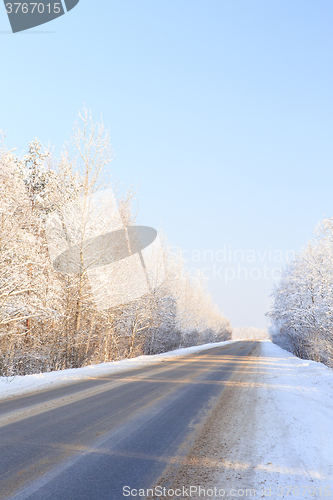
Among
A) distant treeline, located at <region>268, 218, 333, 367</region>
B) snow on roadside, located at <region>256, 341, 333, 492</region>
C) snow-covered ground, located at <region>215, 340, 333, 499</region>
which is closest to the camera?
snow-covered ground, located at <region>215, 340, 333, 499</region>

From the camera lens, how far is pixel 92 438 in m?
4.48

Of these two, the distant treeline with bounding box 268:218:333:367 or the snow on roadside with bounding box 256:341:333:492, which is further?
the distant treeline with bounding box 268:218:333:367

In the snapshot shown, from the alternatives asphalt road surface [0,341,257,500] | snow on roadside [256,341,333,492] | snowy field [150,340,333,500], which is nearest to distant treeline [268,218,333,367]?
snow on roadside [256,341,333,492]

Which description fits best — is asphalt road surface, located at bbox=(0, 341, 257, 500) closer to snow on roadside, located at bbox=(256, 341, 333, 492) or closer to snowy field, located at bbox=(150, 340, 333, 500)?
snowy field, located at bbox=(150, 340, 333, 500)

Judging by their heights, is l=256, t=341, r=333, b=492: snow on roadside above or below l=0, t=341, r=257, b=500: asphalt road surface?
below

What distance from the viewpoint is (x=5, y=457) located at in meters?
3.74

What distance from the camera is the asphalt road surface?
10.5ft

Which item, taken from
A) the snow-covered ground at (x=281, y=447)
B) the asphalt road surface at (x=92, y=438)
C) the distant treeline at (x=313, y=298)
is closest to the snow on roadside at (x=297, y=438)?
the snow-covered ground at (x=281, y=447)

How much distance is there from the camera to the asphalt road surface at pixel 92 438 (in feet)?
10.5

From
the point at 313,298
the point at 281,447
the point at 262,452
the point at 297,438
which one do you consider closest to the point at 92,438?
the point at 262,452

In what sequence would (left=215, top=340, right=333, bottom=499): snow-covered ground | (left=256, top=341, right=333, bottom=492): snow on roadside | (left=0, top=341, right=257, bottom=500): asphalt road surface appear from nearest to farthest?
(left=0, top=341, right=257, bottom=500): asphalt road surface → (left=215, top=340, right=333, bottom=499): snow-covered ground → (left=256, top=341, right=333, bottom=492): snow on roadside

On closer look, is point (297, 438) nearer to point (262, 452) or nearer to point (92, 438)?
point (262, 452)

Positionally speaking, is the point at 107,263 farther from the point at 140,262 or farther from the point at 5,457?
the point at 5,457

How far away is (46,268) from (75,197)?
4475 millimetres
